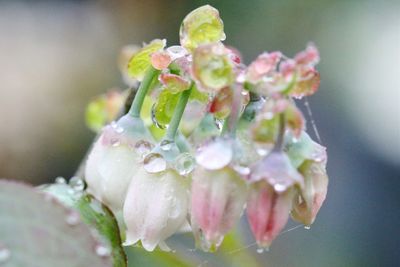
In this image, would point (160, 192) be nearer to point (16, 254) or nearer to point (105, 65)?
point (16, 254)

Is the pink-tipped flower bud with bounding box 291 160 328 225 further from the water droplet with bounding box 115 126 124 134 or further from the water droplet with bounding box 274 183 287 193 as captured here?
the water droplet with bounding box 115 126 124 134

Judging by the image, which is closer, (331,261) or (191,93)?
(191,93)

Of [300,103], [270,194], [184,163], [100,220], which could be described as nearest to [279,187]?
[270,194]

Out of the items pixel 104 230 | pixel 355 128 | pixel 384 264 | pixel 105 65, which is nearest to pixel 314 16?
pixel 355 128

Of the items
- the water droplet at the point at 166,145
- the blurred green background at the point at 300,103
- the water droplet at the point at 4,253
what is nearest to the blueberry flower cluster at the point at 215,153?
the water droplet at the point at 166,145

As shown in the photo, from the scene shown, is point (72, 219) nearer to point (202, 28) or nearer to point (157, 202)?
point (157, 202)

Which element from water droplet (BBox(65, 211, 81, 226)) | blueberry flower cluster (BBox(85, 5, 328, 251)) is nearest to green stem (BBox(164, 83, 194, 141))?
blueberry flower cluster (BBox(85, 5, 328, 251))

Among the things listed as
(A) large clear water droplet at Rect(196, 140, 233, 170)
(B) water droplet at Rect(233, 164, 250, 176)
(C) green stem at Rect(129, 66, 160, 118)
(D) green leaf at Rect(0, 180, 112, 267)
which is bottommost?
(D) green leaf at Rect(0, 180, 112, 267)
